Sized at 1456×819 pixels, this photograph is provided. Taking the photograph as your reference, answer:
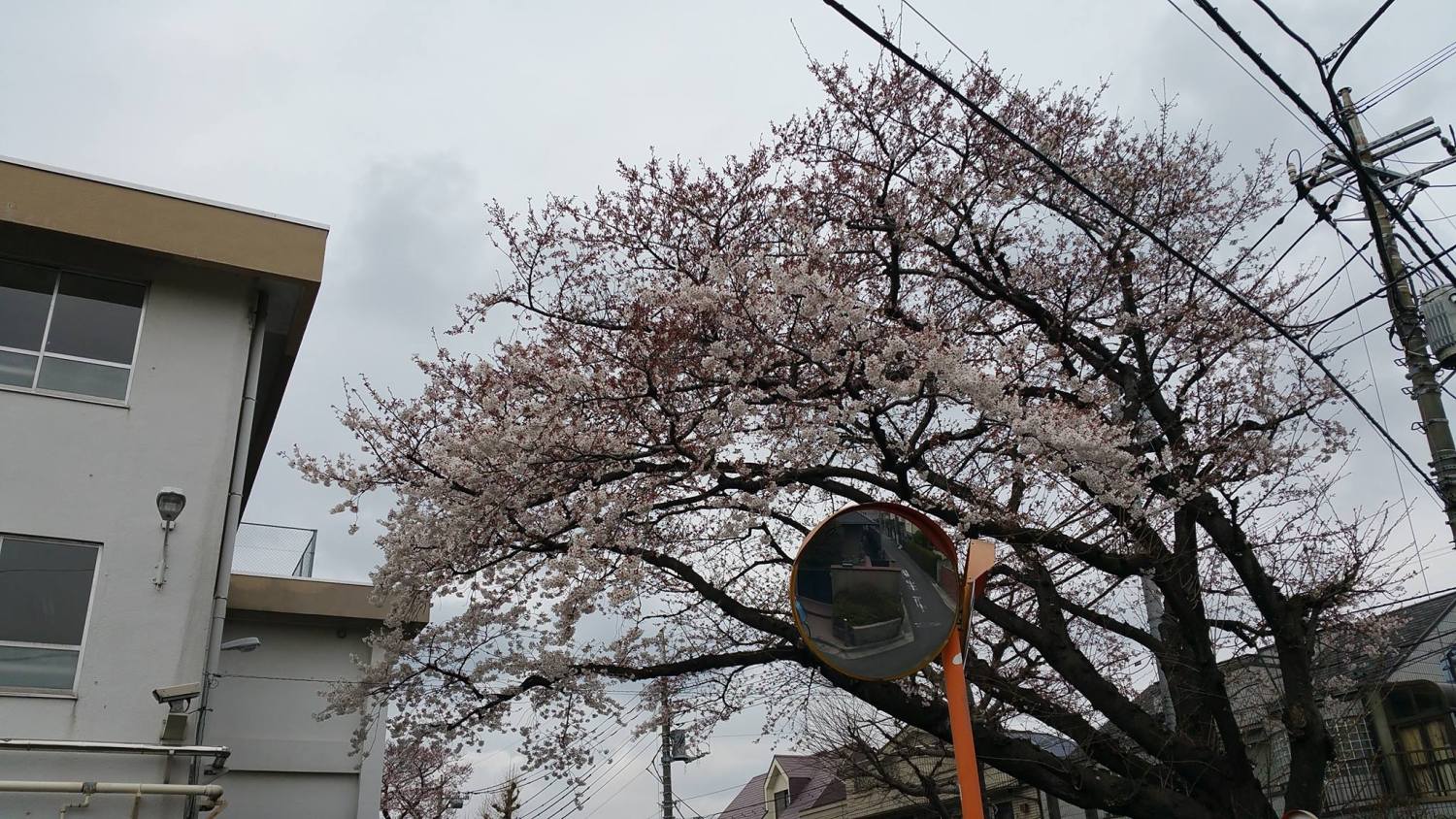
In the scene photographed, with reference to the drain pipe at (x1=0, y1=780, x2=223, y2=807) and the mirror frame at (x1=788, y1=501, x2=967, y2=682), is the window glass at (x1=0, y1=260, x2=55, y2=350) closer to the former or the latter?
the drain pipe at (x1=0, y1=780, x2=223, y2=807)

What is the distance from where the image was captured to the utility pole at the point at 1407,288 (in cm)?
916

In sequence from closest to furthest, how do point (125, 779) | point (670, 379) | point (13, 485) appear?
point (125, 779), point (13, 485), point (670, 379)

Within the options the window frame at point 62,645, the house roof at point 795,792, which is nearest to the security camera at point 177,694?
the window frame at point 62,645

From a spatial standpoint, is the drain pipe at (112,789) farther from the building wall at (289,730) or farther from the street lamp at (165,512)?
the building wall at (289,730)

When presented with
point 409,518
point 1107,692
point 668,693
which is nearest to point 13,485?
point 409,518

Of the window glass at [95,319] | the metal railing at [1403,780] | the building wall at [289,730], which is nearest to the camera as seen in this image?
the window glass at [95,319]

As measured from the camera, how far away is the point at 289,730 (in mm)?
13242

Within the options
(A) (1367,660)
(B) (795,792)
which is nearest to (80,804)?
(A) (1367,660)

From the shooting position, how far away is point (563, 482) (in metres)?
10.5

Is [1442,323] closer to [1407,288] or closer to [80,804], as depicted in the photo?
[1407,288]

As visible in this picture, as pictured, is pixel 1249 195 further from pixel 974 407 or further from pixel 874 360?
pixel 874 360

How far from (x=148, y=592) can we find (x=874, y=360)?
729cm

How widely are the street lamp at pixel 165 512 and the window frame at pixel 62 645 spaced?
51cm

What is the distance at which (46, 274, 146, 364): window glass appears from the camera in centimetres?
1046
